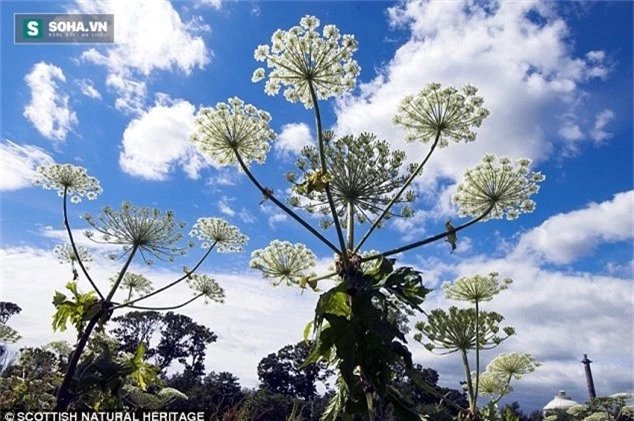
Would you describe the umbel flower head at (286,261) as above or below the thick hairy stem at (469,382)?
above

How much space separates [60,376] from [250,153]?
196 inches

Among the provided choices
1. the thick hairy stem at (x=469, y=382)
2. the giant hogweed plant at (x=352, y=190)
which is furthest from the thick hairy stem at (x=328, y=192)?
the thick hairy stem at (x=469, y=382)

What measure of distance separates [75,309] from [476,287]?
303 inches

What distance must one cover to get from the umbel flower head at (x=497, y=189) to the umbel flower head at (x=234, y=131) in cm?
320

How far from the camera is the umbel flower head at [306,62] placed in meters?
7.02

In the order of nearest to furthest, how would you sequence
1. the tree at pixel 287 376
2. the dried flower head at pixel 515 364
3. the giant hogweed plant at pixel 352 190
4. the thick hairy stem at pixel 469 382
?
1. the giant hogweed plant at pixel 352 190
2. the thick hairy stem at pixel 469 382
3. the dried flower head at pixel 515 364
4. the tree at pixel 287 376

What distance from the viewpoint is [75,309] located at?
7688 mm

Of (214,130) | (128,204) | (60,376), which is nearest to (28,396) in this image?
(60,376)

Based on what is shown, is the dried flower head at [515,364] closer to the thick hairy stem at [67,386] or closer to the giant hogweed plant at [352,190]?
the giant hogweed plant at [352,190]

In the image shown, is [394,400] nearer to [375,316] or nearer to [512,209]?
[375,316]

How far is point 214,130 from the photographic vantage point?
24.4ft

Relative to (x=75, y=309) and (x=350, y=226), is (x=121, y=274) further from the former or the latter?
(x=350, y=226)

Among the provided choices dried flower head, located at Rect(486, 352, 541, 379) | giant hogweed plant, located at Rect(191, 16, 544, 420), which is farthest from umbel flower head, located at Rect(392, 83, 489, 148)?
dried flower head, located at Rect(486, 352, 541, 379)

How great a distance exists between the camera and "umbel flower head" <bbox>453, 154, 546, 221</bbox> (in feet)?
25.8
